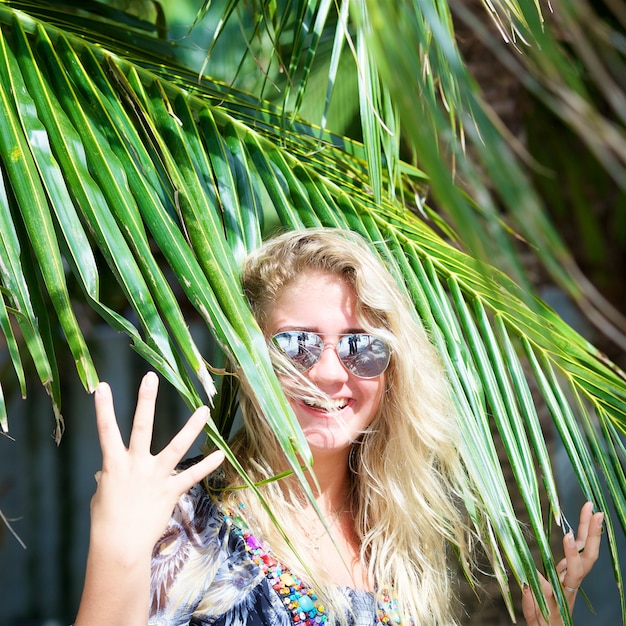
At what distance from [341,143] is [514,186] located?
1402 mm

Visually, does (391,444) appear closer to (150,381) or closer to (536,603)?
(536,603)

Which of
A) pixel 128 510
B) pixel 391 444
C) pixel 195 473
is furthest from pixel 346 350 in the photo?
pixel 128 510

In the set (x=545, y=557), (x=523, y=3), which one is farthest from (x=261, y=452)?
(x=523, y=3)

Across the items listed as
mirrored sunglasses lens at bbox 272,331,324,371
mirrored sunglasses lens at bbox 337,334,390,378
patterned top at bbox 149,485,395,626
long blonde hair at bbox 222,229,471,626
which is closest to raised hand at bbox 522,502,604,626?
long blonde hair at bbox 222,229,471,626

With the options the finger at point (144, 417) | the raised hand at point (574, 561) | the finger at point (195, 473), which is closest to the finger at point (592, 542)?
the raised hand at point (574, 561)

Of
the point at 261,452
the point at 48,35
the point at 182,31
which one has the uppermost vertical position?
the point at 182,31

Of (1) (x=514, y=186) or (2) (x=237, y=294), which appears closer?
(1) (x=514, y=186)

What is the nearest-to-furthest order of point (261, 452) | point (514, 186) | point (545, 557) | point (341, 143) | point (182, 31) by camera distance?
1. point (514, 186)
2. point (545, 557)
3. point (261, 452)
4. point (341, 143)
5. point (182, 31)

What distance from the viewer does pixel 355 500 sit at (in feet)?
5.23

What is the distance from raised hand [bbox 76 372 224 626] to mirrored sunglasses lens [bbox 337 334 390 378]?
0.38m

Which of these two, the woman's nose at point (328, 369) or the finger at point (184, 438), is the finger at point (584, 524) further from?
the finger at point (184, 438)

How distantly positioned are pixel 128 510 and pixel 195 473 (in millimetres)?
109

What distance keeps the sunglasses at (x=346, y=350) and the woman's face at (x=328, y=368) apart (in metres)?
0.01

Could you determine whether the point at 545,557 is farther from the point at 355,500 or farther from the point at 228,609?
the point at 228,609
